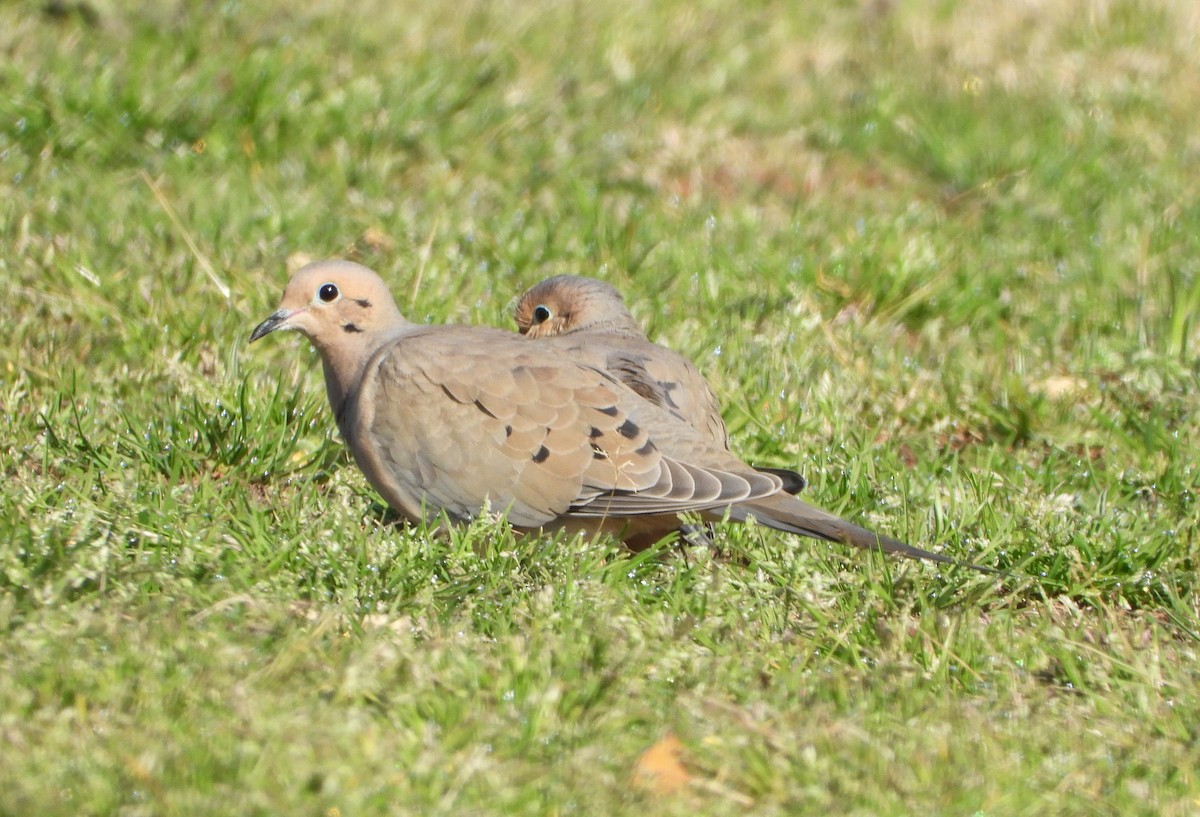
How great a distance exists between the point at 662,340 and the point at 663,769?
8.67 ft

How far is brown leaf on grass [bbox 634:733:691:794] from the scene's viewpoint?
3.08 m

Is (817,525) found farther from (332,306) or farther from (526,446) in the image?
(332,306)

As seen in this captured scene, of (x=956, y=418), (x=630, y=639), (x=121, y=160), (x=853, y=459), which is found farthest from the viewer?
(x=121, y=160)

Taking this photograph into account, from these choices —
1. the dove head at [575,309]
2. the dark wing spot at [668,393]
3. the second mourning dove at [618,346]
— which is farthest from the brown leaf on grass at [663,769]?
the dove head at [575,309]

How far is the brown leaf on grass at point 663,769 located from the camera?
121 inches

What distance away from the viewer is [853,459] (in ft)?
15.8

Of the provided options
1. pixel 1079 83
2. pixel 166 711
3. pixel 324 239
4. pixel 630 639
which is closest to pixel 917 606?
pixel 630 639

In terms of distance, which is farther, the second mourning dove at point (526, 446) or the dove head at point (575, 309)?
the dove head at point (575, 309)

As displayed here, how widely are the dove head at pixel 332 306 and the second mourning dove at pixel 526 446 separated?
234 millimetres

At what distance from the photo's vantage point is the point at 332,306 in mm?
4543

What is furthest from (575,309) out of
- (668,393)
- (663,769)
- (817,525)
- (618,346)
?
(663,769)

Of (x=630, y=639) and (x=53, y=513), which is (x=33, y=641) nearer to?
(x=53, y=513)

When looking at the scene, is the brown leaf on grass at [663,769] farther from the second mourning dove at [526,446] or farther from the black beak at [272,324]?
the black beak at [272,324]

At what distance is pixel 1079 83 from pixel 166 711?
21.4 ft
